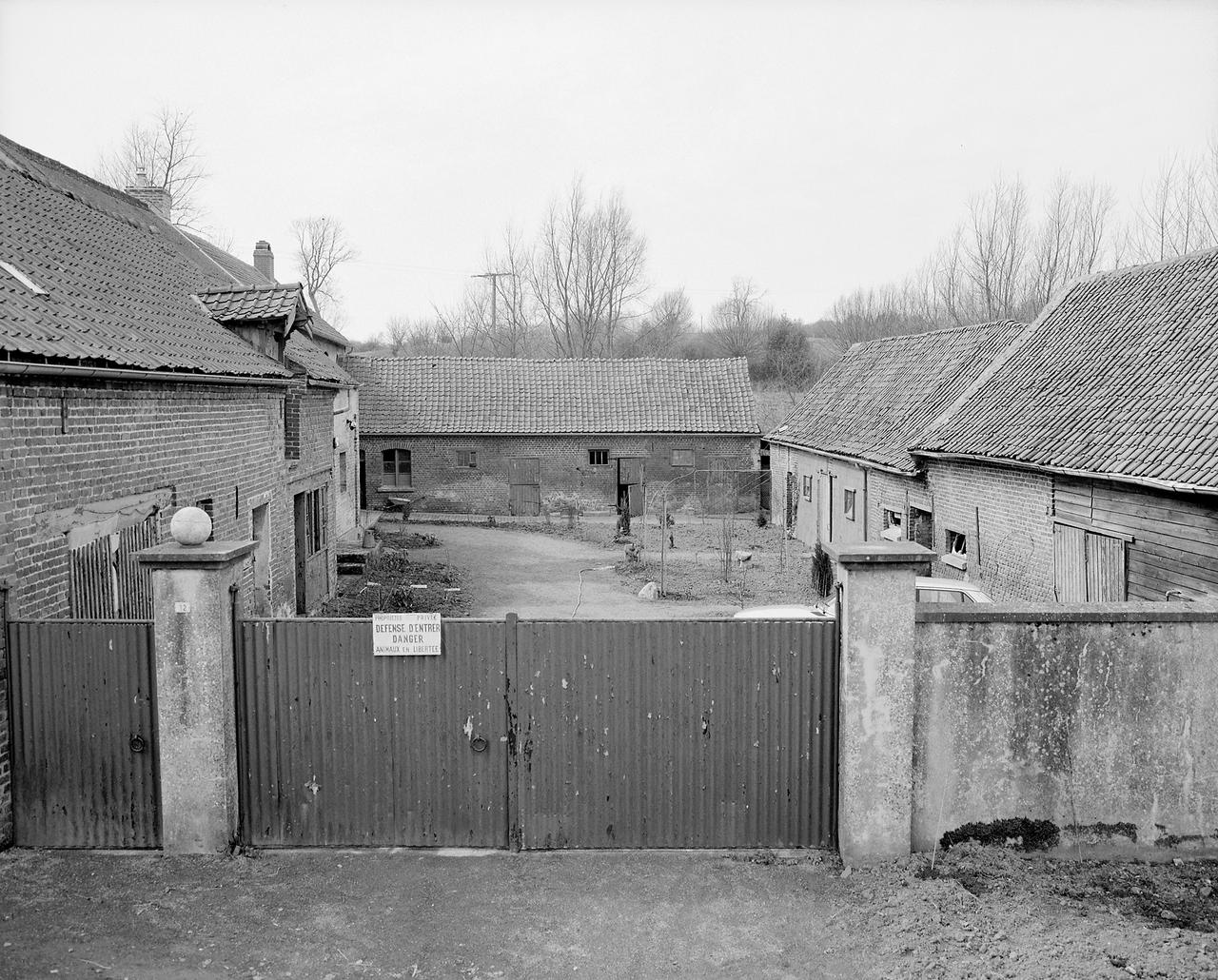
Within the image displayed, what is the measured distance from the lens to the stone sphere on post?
6199 millimetres

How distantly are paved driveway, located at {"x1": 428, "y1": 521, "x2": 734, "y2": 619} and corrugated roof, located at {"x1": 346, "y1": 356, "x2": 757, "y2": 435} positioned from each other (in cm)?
539

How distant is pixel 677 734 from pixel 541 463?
25718 mm

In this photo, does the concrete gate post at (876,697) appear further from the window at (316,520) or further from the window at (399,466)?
the window at (399,466)

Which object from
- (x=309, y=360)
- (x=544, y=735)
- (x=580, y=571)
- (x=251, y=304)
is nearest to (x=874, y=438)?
(x=580, y=571)

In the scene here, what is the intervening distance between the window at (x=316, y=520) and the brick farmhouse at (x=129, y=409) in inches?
2.0

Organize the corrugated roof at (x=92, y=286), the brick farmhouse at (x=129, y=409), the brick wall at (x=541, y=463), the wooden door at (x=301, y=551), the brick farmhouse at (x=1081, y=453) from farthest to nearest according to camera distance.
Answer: the brick wall at (x=541, y=463), the wooden door at (x=301, y=551), the brick farmhouse at (x=1081, y=453), the corrugated roof at (x=92, y=286), the brick farmhouse at (x=129, y=409)

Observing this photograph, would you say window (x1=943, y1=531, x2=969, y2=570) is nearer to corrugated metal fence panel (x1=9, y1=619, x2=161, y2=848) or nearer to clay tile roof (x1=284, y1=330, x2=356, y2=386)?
clay tile roof (x1=284, y1=330, x2=356, y2=386)

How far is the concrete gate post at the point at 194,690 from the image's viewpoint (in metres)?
6.13

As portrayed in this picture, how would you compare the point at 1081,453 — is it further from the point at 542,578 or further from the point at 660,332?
the point at 660,332

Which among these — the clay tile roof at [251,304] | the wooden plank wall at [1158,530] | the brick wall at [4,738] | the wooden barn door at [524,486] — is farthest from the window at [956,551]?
the wooden barn door at [524,486]

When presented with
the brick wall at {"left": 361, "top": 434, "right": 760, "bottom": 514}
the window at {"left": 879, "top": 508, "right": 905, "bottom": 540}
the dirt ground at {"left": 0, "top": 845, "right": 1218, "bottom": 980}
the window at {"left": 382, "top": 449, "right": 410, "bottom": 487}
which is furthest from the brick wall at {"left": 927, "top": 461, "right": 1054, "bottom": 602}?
the window at {"left": 382, "top": 449, "right": 410, "bottom": 487}

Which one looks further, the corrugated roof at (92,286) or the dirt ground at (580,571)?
the dirt ground at (580,571)

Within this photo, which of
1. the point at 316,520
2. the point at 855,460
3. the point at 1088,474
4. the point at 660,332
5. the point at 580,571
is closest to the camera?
the point at 1088,474

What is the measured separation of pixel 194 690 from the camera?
20.3ft
